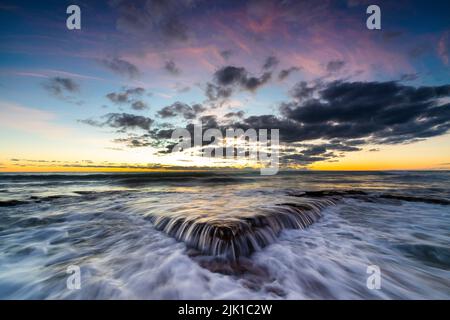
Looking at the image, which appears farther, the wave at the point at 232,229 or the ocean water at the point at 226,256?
the wave at the point at 232,229

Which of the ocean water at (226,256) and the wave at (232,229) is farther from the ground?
the wave at (232,229)

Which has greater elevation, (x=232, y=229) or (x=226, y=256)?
(x=232, y=229)

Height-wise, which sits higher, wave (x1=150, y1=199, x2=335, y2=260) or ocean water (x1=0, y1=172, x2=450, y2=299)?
wave (x1=150, y1=199, x2=335, y2=260)

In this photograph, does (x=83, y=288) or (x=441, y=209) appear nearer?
(x=83, y=288)

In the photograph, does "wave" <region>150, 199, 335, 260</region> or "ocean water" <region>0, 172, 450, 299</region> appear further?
"wave" <region>150, 199, 335, 260</region>

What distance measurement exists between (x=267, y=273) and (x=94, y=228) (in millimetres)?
5433

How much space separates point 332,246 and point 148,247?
4.23 m

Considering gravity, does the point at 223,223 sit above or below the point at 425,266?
above

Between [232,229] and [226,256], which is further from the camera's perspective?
[232,229]

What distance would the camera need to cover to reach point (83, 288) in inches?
127
